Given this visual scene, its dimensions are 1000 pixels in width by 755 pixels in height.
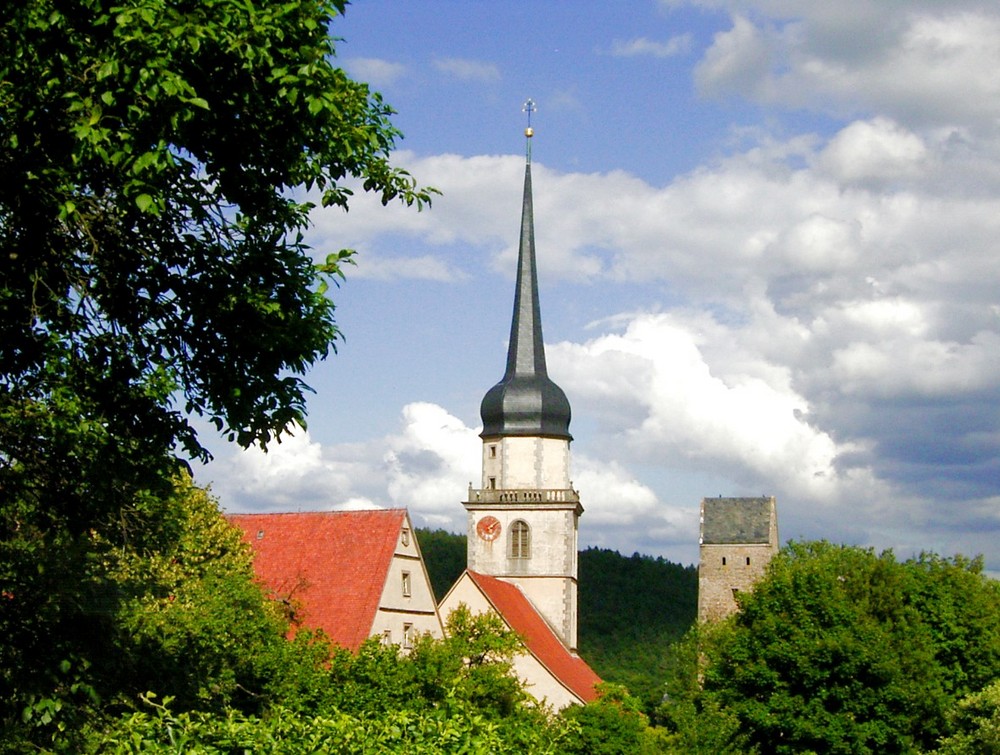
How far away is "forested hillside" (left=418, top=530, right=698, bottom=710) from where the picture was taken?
8981 centimetres

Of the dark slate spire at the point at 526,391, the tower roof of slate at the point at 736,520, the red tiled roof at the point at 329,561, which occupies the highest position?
the dark slate spire at the point at 526,391

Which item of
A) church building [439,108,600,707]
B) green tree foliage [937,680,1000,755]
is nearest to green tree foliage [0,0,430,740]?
green tree foliage [937,680,1000,755]

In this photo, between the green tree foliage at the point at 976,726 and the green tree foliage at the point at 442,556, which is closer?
the green tree foliage at the point at 976,726

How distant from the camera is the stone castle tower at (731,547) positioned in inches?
2926

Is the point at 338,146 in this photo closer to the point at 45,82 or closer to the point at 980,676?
the point at 45,82

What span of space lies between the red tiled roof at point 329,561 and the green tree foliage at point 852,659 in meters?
9.82

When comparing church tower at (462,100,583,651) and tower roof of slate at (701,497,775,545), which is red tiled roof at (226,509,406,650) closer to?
church tower at (462,100,583,651)

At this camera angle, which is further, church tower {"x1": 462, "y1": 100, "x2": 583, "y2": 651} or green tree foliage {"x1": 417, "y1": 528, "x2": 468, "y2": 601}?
green tree foliage {"x1": 417, "y1": 528, "x2": 468, "y2": 601}

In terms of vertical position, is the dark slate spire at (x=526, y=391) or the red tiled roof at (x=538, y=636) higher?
the dark slate spire at (x=526, y=391)

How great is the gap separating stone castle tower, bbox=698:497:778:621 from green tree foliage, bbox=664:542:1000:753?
87.7ft

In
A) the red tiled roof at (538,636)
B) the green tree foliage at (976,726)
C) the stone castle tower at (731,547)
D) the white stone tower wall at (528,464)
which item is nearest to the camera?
the green tree foliage at (976,726)

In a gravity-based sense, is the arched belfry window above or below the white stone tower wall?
below

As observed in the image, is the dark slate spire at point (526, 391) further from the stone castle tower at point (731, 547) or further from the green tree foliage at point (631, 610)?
the green tree foliage at point (631, 610)

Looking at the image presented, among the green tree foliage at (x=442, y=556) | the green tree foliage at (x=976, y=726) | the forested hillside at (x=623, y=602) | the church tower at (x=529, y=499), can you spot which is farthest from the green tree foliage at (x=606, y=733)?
the green tree foliage at (x=442, y=556)
